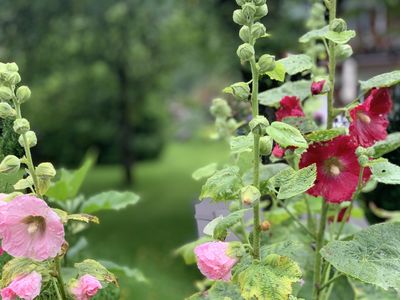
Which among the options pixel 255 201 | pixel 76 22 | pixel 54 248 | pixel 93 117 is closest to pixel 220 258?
pixel 255 201

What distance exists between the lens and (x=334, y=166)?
3.01 feet

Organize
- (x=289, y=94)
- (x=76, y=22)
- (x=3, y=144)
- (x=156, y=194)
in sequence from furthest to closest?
(x=156, y=194)
(x=76, y=22)
(x=289, y=94)
(x=3, y=144)

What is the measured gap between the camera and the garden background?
15.4 feet

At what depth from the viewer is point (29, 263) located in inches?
30.3

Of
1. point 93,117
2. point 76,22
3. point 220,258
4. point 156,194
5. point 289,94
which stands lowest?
point 156,194

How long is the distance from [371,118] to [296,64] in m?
0.15

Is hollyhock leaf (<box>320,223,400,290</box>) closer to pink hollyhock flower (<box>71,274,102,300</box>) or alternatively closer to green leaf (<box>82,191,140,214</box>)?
pink hollyhock flower (<box>71,274,102,300</box>)

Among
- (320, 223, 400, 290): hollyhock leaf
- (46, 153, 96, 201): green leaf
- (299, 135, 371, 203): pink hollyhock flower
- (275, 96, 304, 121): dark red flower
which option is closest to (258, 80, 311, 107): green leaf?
(275, 96, 304, 121): dark red flower

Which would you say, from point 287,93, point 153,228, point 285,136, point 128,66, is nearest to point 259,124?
point 285,136

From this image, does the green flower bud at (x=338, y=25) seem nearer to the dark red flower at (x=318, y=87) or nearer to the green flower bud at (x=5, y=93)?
the dark red flower at (x=318, y=87)

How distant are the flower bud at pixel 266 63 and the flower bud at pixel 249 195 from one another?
150mm

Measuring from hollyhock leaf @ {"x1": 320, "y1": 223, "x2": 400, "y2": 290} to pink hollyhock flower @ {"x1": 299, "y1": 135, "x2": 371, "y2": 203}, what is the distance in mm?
74

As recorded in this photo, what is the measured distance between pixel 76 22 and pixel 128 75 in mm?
1037

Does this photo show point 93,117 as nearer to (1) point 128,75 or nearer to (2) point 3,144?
(1) point 128,75
